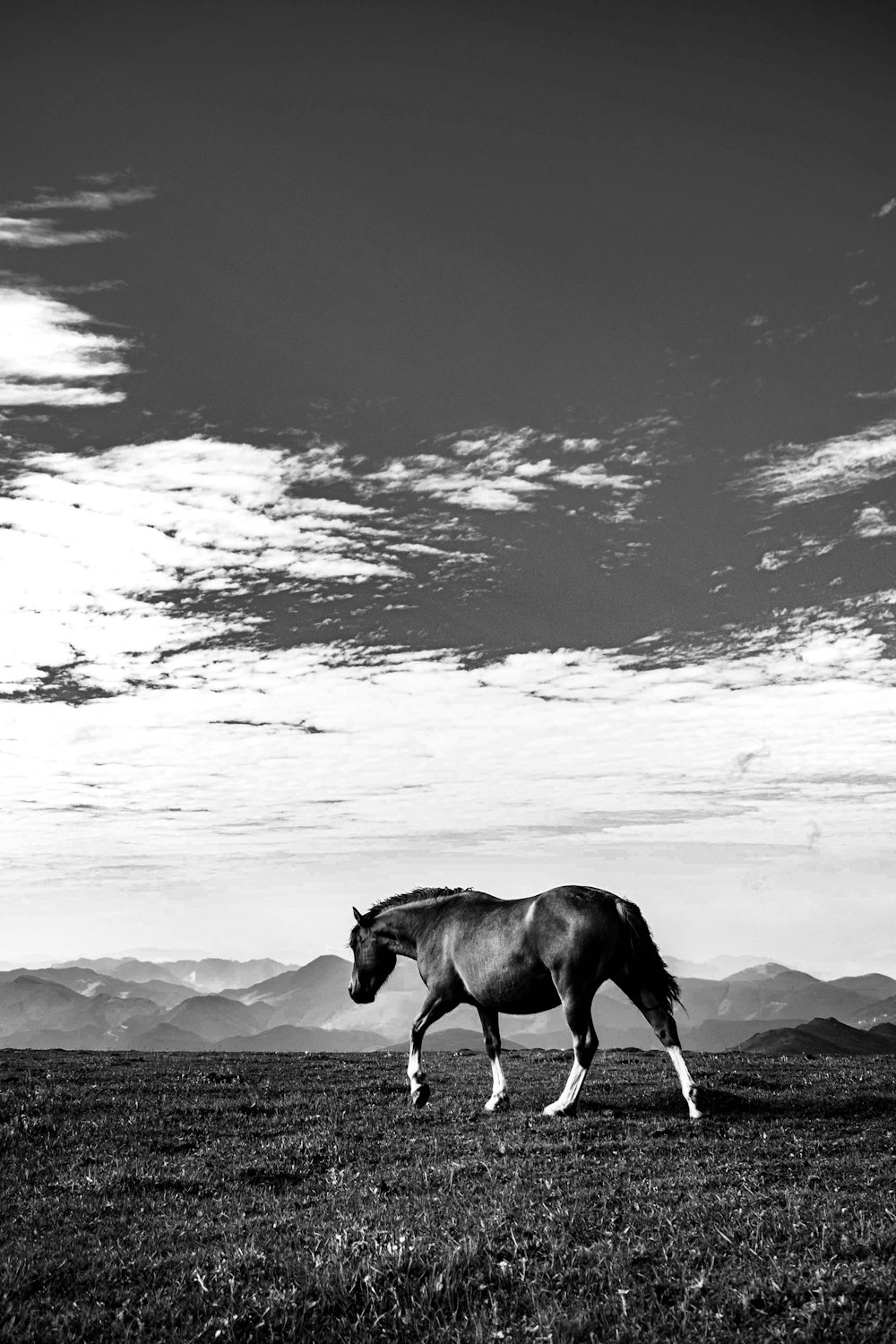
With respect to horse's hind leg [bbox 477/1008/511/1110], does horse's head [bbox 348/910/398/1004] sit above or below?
above

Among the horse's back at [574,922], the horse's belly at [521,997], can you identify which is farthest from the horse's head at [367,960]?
the horse's back at [574,922]

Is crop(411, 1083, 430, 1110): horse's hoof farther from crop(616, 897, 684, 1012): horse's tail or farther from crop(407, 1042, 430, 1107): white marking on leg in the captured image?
crop(616, 897, 684, 1012): horse's tail

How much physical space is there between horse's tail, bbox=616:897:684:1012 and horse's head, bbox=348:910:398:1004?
20.0 feet

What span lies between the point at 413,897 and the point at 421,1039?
11.0 feet

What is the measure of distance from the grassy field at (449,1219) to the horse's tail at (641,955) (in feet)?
6.60

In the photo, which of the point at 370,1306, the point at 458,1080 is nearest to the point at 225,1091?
the point at 458,1080

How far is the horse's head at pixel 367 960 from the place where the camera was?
2091cm

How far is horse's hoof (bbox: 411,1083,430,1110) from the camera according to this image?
17844 mm

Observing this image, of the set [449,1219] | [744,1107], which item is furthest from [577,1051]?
[449,1219]

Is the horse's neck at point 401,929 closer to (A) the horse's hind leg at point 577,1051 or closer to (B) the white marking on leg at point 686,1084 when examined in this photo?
(A) the horse's hind leg at point 577,1051

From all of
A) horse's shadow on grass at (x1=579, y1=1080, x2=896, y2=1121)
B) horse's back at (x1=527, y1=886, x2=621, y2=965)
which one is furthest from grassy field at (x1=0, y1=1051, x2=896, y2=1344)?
horse's back at (x1=527, y1=886, x2=621, y2=965)

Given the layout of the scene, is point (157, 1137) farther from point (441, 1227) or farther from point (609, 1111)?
point (441, 1227)

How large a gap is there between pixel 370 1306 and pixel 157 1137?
9.54m

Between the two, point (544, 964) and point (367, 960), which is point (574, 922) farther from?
point (367, 960)
